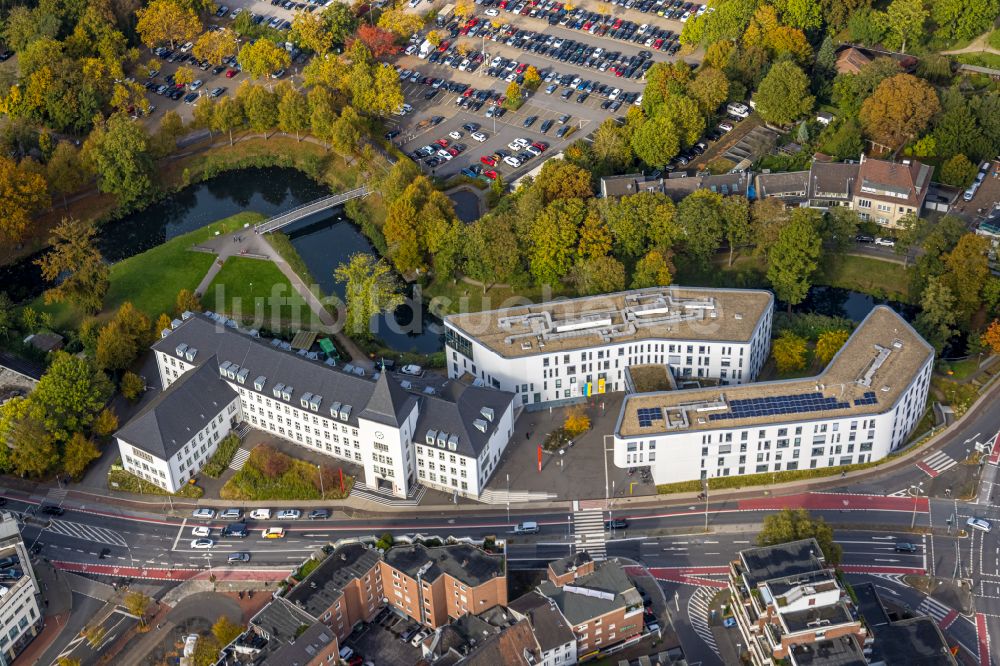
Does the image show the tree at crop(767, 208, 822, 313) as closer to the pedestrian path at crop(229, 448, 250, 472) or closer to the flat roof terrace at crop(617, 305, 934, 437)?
the flat roof terrace at crop(617, 305, 934, 437)

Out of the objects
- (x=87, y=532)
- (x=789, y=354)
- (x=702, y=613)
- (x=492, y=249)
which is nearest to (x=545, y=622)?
(x=702, y=613)

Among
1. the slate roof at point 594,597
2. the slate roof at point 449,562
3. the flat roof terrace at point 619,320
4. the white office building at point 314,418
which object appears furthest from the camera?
the flat roof terrace at point 619,320

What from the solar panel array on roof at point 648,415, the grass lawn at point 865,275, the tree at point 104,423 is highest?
the solar panel array on roof at point 648,415

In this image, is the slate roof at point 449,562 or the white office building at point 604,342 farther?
the white office building at point 604,342

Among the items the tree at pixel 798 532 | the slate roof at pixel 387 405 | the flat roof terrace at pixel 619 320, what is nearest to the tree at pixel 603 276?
the flat roof terrace at pixel 619 320

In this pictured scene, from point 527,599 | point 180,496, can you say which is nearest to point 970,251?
point 527,599

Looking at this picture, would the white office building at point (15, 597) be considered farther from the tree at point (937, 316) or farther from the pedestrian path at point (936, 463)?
the tree at point (937, 316)

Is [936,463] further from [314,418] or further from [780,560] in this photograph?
[314,418]

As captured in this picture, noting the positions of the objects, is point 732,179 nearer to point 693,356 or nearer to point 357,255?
point 693,356
